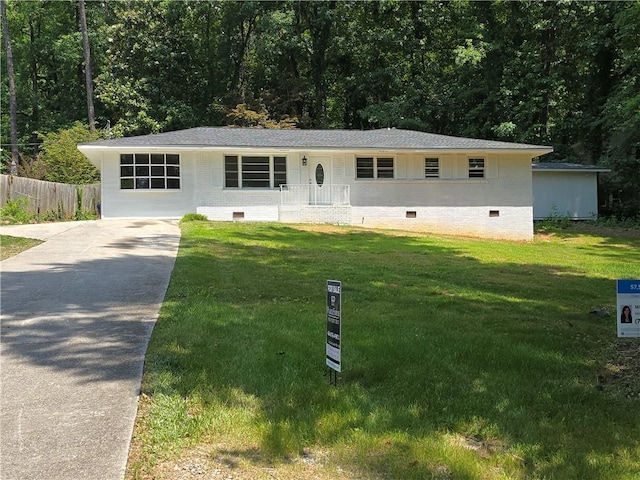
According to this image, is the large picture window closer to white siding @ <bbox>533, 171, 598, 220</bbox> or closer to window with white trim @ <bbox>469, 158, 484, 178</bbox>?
window with white trim @ <bbox>469, 158, 484, 178</bbox>

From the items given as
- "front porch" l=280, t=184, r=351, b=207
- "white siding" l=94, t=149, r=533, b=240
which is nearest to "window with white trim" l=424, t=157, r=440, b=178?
"white siding" l=94, t=149, r=533, b=240

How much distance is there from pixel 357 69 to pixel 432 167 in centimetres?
1842

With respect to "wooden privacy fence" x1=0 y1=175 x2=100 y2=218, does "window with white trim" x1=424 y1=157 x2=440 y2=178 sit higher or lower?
higher

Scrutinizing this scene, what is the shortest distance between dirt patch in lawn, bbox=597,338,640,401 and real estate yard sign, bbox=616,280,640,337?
1.73 ft

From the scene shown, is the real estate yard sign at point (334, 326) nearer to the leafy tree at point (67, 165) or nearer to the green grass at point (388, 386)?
the green grass at point (388, 386)

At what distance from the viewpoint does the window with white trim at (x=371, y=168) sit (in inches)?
896

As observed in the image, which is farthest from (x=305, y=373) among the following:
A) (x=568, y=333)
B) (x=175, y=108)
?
(x=175, y=108)

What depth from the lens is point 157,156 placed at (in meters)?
21.3

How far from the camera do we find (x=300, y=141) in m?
22.5

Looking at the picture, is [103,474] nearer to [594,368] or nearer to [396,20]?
[594,368]

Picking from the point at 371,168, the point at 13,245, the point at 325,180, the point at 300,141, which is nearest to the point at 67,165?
the point at 300,141

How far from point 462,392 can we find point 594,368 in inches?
59.2

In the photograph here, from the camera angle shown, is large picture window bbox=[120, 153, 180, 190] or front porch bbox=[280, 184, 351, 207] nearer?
large picture window bbox=[120, 153, 180, 190]

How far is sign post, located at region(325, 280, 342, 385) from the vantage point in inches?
176
